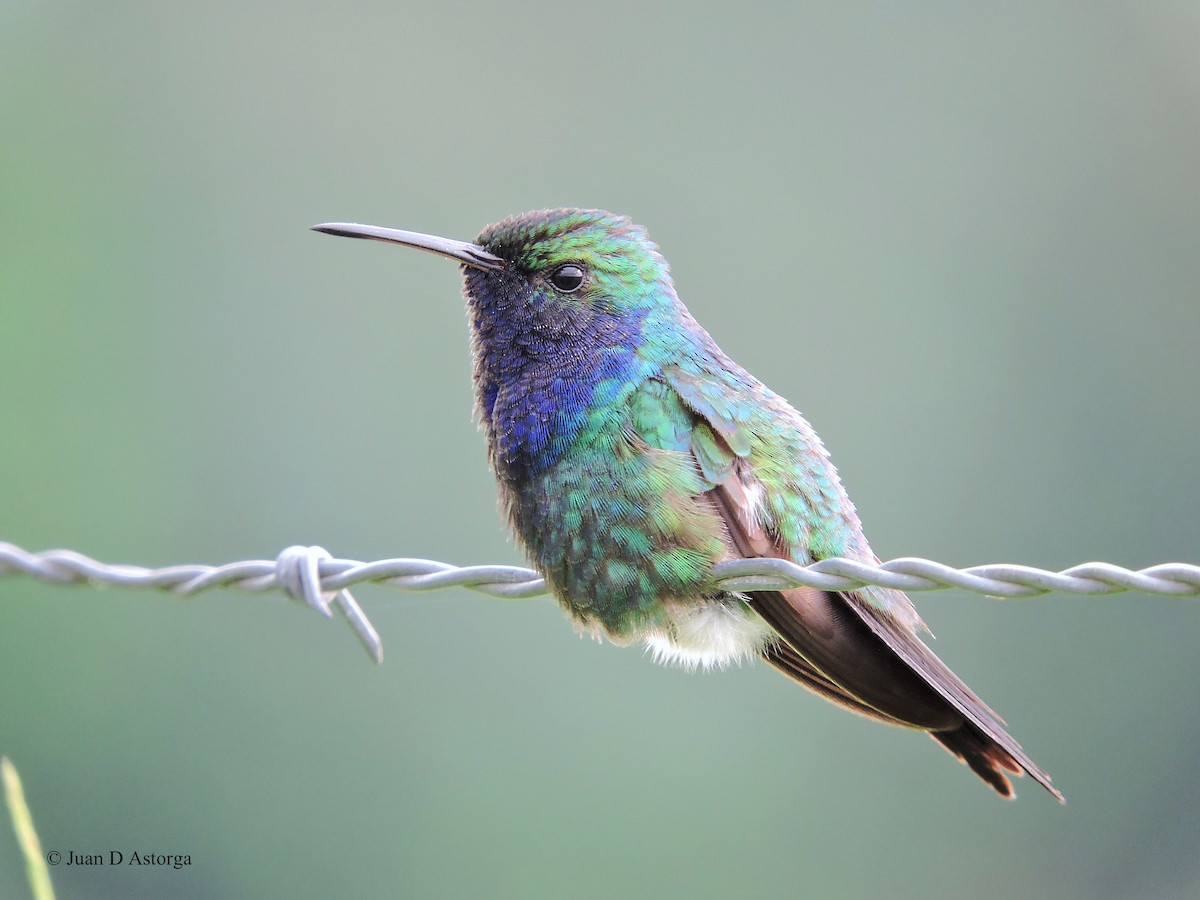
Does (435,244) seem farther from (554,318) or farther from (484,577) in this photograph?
(484,577)

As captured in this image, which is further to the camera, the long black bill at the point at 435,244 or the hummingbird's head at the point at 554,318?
the long black bill at the point at 435,244

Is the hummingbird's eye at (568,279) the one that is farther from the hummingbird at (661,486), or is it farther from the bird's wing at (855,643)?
the bird's wing at (855,643)

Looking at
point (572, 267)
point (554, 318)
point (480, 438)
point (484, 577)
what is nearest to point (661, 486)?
point (484, 577)

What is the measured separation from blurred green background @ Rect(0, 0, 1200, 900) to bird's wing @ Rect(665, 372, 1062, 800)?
4819 mm

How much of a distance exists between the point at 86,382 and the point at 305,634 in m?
2.79

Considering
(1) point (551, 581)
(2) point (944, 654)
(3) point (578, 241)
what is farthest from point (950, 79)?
(1) point (551, 581)

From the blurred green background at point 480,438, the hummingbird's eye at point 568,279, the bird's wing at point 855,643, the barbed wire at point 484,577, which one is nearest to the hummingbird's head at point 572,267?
the hummingbird's eye at point 568,279

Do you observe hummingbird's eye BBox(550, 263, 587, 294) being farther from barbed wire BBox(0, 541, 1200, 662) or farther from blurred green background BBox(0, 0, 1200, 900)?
blurred green background BBox(0, 0, 1200, 900)

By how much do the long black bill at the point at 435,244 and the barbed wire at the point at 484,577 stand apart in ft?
3.31

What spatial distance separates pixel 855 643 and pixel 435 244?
1635 mm

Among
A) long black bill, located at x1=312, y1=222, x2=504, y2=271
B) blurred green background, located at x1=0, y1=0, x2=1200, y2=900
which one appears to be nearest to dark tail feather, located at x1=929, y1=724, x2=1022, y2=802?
long black bill, located at x1=312, y1=222, x2=504, y2=271

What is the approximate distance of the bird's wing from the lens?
9.46ft

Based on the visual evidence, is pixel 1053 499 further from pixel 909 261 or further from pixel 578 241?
pixel 578 241

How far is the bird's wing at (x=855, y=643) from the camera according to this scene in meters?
2.88
